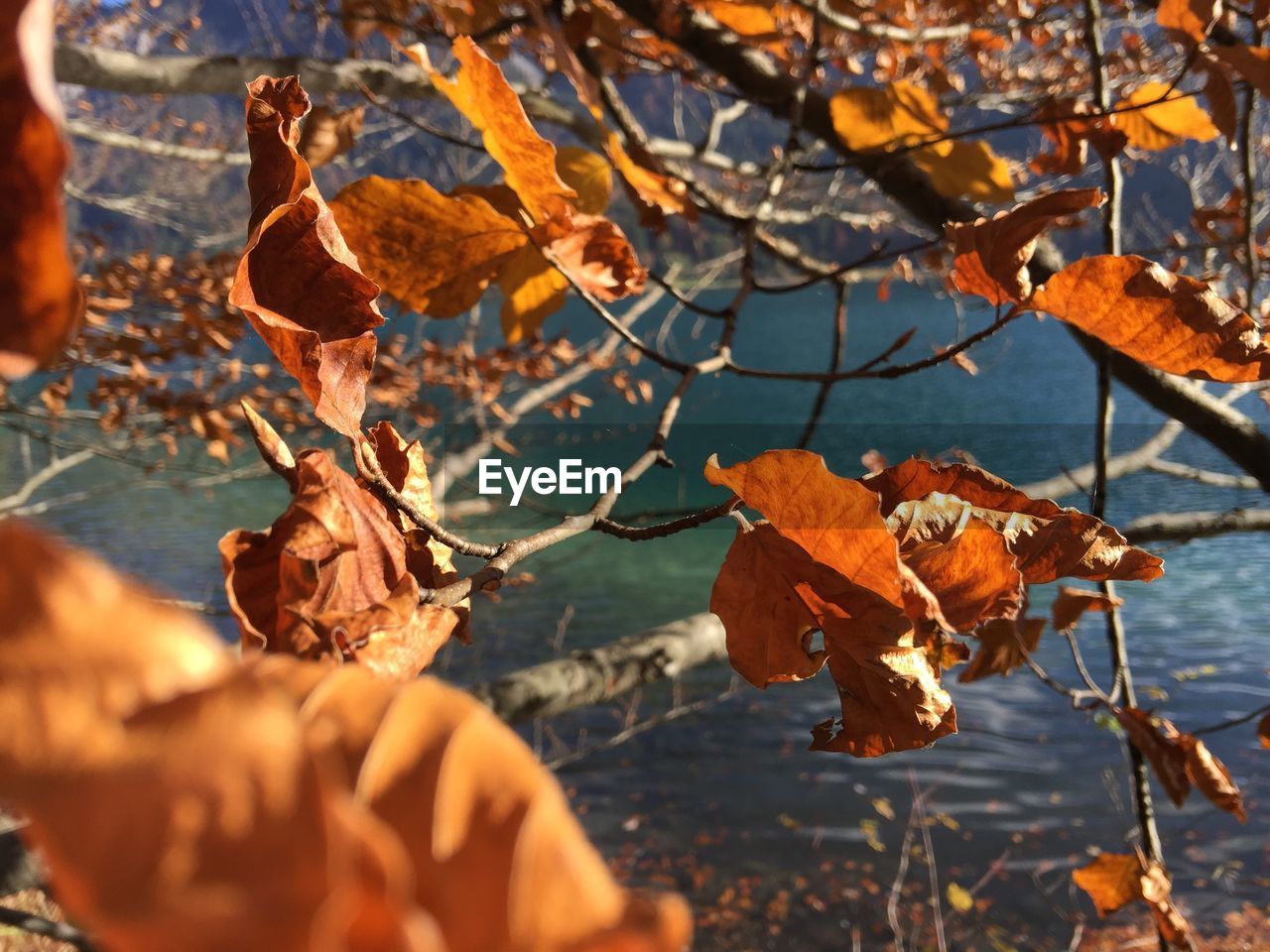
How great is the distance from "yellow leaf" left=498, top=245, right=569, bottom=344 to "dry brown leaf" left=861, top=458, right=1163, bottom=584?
1.19ft

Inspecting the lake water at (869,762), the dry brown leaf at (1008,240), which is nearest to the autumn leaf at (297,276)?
the dry brown leaf at (1008,240)

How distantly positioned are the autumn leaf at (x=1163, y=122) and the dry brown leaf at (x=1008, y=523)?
0.56 meters

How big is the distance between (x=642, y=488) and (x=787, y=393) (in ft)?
9.58

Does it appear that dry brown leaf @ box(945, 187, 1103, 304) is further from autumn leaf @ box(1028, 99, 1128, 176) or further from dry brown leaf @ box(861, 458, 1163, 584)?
autumn leaf @ box(1028, 99, 1128, 176)

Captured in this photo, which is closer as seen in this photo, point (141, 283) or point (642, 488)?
point (141, 283)

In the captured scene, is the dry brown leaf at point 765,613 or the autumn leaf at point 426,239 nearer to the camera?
the dry brown leaf at point 765,613

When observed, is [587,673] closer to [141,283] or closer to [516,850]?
[516,850]

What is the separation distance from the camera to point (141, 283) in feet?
9.20

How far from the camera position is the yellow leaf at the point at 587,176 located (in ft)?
2.22

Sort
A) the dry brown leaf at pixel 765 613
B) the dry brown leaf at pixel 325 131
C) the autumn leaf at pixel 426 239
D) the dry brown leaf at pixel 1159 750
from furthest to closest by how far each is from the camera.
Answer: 1. the dry brown leaf at pixel 325 131
2. the dry brown leaf at pixel 1159 750
3. the autumn leaf at pixel 426 239
4. the dry brown leaf at pixel 765 613

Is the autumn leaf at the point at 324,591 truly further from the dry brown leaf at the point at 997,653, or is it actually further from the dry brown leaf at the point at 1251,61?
the dry brown leaf at the point at 1251,61

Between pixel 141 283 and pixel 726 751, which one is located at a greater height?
pixel 141 283

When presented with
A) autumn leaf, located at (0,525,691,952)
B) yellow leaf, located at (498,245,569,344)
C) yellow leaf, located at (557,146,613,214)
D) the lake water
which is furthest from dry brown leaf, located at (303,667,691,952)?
the lake water

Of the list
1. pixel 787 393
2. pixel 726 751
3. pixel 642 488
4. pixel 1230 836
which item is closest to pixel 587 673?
pixel 726 751
